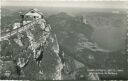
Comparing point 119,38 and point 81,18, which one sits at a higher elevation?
point 81,18

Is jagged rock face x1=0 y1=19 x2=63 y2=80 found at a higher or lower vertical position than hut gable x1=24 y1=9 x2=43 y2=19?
lower

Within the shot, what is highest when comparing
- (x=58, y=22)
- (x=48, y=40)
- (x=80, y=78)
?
(x=58, y=22)

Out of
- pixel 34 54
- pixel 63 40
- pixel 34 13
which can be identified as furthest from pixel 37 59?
pixel 34 13

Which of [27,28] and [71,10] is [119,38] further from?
[27,28]

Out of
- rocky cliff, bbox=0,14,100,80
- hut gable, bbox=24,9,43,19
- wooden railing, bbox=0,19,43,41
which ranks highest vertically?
hut gable, bbox=24,9,43,19

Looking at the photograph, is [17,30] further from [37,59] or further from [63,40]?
[63,40]

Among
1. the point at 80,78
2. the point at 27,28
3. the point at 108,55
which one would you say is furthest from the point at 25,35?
the point at 108,55

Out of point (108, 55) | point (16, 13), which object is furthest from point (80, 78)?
point (16, 13)
